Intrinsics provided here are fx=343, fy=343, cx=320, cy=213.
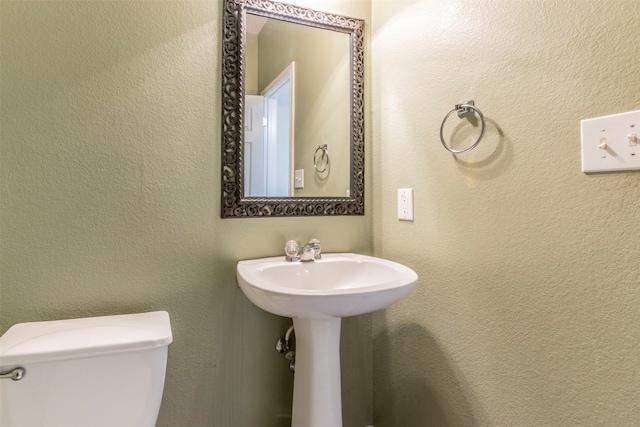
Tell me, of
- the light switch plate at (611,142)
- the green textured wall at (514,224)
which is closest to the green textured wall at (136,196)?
the green textured wall at (514,224)

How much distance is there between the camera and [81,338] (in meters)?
0.91

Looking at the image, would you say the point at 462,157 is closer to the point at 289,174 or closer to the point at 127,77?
the point at 289,174

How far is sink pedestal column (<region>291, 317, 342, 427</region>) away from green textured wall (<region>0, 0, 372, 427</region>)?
0.25m

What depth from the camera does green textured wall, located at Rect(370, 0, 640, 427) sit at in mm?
717

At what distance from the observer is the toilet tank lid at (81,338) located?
2.74ft

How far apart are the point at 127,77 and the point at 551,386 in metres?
1.50

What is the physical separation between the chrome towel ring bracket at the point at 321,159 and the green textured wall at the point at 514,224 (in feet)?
0.85

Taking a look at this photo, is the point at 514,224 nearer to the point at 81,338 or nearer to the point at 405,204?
the point at 405,204

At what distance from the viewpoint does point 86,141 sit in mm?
1091

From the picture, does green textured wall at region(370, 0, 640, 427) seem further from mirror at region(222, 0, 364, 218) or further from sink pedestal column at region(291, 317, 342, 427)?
sink pedestal column at region(291, 317, 342, 427)

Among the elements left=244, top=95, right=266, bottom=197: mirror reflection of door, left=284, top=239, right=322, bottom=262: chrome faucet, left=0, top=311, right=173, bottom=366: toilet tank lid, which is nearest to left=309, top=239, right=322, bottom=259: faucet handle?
left=284, top=239, right=322, bottom=262: chrome faucet

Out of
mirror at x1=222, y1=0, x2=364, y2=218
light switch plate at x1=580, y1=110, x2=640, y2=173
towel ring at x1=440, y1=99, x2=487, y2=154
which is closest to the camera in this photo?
light switch plate at x1=580, y1=110, x2=640, y2=173

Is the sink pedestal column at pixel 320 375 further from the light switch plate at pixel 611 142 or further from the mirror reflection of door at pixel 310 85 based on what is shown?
the light switch plate at pixel 611 142

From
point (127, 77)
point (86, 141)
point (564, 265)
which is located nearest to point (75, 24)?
point (127, 77)
